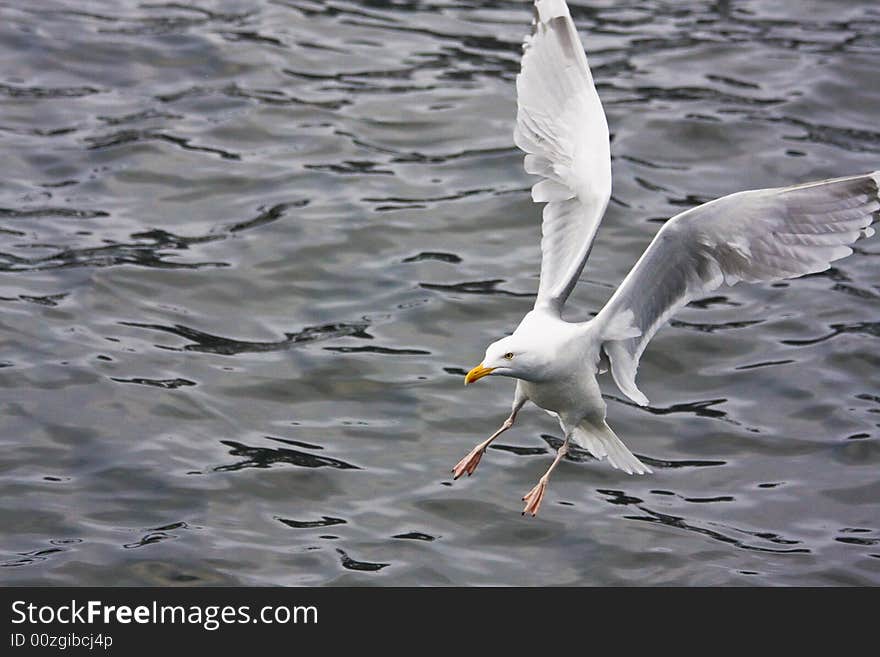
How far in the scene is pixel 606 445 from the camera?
780 cm

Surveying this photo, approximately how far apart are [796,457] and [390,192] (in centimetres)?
426

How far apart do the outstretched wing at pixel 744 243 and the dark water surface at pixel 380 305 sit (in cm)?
199

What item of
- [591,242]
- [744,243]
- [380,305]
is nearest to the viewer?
[744,243]

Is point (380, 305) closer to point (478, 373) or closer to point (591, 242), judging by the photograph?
point (591, 242)

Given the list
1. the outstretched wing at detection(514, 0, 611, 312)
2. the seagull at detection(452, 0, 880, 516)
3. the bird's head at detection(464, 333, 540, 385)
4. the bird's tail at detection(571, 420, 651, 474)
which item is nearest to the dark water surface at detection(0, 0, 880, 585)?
the bird's tail at detection(571, 420, 651, 474)

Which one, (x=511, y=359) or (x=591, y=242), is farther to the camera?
(x=591, y=242)

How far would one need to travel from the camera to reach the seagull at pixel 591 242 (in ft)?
22.8

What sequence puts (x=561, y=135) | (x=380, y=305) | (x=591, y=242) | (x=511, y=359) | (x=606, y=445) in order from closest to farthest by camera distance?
(x=511, y=359) < (x=591, y=242) < (x=606, y=445) < (x=561, y=135) < (x=380, y=305)

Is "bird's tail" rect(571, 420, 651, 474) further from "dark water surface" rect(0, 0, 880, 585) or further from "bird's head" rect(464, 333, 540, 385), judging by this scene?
"dark water surface" rect(0, 0, 880, 585)

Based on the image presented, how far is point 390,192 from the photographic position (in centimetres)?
1228

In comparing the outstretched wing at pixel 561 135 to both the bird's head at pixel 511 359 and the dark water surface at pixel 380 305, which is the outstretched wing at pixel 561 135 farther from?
the dark water surface at pixel 380 305

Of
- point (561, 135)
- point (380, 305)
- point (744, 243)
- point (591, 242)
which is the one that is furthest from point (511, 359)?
point (380, 305)

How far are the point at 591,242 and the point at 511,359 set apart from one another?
2.72ft

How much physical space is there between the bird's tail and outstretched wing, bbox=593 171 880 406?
0.48 metres
